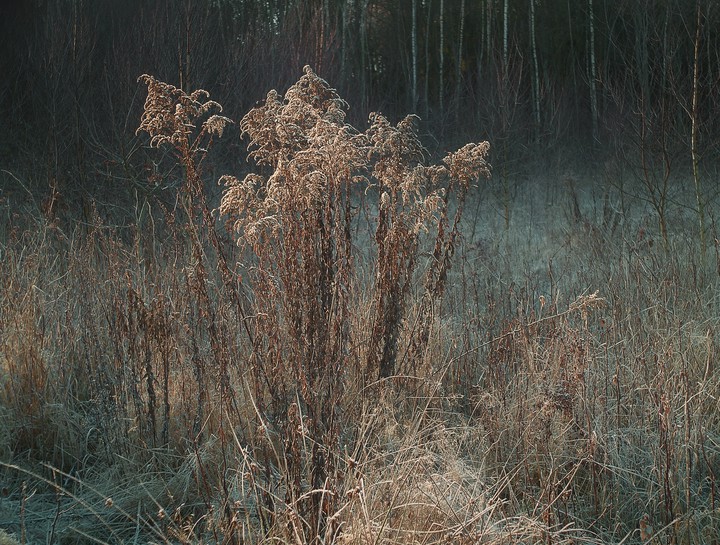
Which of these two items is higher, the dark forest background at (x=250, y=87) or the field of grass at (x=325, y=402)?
the dark forest background at (x=250, y=87)

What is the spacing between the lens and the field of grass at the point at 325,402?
7.24ft

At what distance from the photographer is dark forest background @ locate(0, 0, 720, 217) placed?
7.21 m

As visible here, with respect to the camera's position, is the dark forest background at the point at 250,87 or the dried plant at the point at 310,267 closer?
the dried plant at the point at 310,267

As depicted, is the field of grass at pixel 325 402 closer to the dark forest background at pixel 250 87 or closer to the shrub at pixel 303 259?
the shrub at pixel 303 259

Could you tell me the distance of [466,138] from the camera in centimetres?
1264

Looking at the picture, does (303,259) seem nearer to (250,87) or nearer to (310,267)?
(310,267)

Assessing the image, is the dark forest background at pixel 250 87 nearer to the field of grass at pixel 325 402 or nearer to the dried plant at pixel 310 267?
the field of grass at pixel 325 402

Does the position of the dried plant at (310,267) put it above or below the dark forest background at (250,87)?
below

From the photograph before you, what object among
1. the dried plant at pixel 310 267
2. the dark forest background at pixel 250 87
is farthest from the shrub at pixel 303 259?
the dark forest background at pixel 250 87

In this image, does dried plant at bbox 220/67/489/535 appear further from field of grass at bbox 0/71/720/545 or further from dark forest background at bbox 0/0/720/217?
dark forest background at bbox 0/0/720/217

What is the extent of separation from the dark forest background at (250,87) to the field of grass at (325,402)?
4.50ft

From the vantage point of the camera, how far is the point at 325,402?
230 cm

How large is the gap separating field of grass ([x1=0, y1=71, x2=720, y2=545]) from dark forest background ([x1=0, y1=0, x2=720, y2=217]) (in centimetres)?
137

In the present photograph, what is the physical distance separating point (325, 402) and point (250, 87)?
7.78 metres
